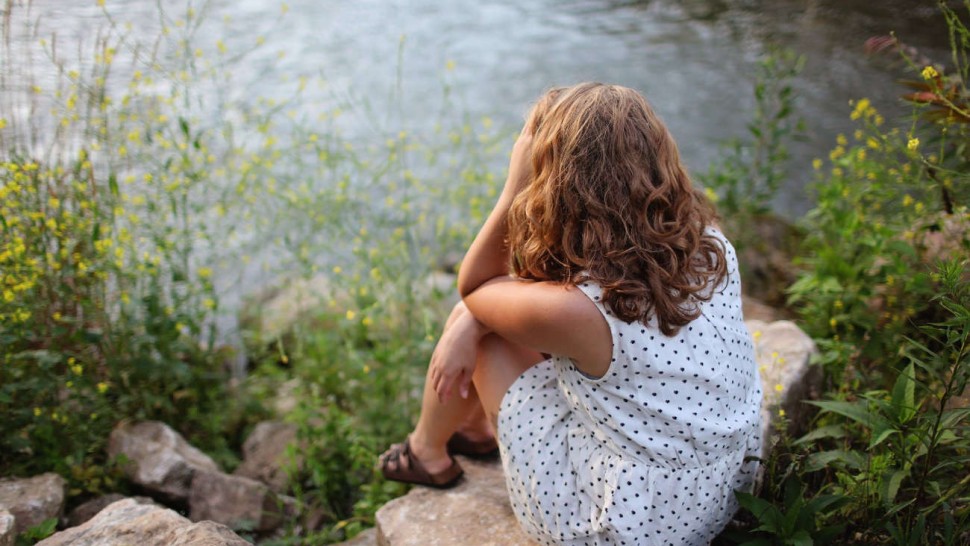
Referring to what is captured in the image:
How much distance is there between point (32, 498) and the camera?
2090 mm

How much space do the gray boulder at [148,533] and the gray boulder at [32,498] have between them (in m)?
0.28

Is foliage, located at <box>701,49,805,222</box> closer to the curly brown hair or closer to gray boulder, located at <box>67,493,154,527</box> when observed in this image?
the curly brown hair

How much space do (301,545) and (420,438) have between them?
57 centimetres

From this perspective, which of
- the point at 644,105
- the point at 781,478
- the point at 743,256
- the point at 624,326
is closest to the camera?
the point at 624,326

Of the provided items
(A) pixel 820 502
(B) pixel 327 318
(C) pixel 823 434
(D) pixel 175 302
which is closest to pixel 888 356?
(C) pixel 823 434

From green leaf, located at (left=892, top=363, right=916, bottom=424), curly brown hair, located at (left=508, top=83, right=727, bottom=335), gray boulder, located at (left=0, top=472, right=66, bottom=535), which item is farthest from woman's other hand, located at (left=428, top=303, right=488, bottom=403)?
gray boulder, located at (left=0, top=472, right=66, bottom=535)

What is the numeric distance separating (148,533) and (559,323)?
1.00 metres

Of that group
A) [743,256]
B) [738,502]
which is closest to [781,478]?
[738,502]

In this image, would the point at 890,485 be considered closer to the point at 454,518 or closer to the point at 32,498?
the point at 454,518

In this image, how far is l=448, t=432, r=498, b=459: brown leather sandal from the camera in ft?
7.51

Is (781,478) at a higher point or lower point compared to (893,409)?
lower

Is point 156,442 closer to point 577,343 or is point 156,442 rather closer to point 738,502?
point 577,343

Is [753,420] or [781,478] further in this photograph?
[781,478]

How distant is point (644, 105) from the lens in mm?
1741
